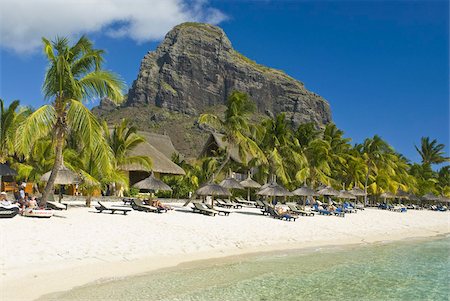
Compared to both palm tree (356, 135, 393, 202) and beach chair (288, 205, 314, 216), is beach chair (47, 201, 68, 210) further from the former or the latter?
palm tree (356, 135, 393, 202)

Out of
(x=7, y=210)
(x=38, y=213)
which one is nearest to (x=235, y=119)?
(x=38, y=213)

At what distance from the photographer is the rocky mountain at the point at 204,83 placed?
97800 mm

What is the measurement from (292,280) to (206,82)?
9658 centimetres

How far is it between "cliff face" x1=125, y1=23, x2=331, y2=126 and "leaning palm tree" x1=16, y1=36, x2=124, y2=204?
81.1m

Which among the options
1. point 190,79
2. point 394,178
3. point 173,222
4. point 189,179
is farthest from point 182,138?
point 173,222

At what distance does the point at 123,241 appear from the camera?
1138 centimetres

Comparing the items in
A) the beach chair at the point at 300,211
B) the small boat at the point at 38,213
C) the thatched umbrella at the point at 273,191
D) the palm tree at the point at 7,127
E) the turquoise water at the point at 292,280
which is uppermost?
the palm tree at the point at 7,127

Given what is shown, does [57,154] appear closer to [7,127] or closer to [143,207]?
[143,207]

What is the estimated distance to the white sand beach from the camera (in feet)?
26.6

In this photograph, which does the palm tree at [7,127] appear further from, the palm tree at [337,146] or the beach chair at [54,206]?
the palm tree at [337,146]

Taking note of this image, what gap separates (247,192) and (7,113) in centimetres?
1720

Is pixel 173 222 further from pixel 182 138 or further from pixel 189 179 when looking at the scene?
pixel 182 138

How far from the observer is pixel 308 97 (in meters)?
111

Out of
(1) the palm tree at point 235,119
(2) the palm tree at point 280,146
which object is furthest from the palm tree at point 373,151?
(1) the palm tree at point 235,119
